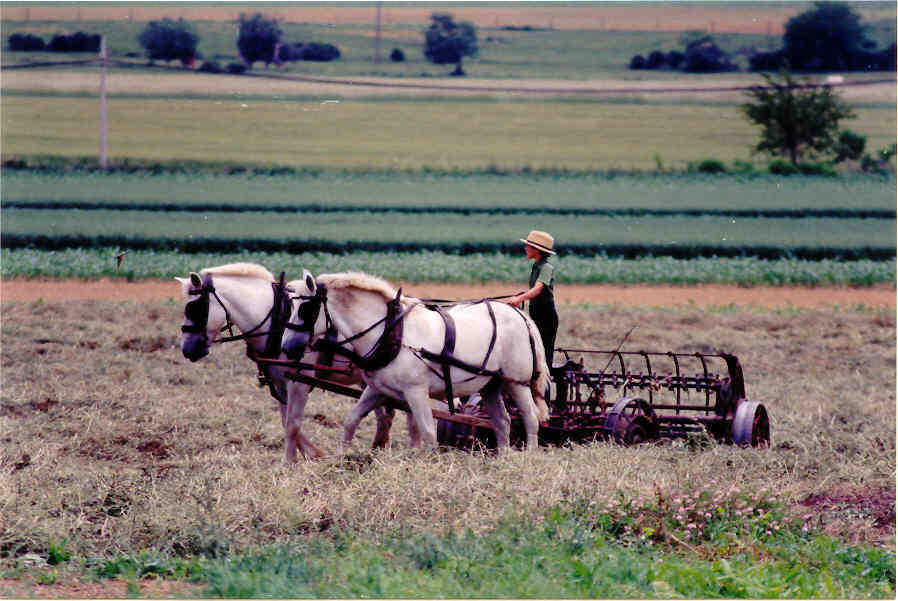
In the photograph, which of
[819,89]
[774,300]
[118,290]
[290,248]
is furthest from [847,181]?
[118,290]

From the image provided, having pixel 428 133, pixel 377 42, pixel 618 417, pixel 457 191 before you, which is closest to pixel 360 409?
pixel 618 417

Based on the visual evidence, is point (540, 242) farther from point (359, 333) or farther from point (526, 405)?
point (359, 333)

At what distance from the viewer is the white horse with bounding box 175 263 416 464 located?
9.51 meters

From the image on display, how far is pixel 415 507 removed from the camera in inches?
302

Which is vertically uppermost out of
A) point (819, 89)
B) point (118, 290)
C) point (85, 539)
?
point (819, 89)

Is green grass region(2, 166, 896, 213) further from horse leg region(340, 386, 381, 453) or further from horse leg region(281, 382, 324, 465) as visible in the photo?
horse leg region(340, 386, 381, 453)

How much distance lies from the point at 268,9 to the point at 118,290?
18336mm

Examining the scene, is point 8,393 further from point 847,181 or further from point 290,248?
point 847,181

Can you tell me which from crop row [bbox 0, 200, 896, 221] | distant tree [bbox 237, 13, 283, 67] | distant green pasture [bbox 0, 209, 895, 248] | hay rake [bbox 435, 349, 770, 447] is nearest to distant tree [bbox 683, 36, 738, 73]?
crop row [bbox 0, 200, 896, 221]

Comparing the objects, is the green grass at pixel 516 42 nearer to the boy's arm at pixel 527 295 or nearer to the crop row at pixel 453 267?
the crop row at pixel 453 267

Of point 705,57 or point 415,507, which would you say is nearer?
point 415,507

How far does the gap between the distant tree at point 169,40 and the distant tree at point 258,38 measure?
5.13ft

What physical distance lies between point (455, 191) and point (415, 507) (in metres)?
28.6

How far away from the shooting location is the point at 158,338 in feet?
53.1
